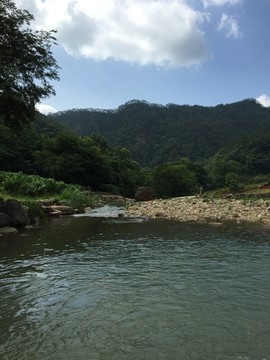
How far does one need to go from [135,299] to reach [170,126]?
533 feet

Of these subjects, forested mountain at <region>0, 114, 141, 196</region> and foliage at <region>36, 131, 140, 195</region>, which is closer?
foliage at <region>36, 131, 140, 195</region>

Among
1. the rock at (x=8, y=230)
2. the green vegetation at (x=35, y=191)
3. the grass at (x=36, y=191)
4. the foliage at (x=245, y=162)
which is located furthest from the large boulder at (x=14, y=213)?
the foliage at (x=245, y=162)

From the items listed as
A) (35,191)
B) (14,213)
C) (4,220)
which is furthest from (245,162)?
(4,220)

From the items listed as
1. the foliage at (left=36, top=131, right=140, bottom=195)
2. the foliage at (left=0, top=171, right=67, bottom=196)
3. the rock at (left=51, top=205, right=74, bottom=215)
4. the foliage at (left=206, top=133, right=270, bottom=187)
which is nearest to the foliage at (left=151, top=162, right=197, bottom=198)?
the foliage at (left=36, top=131, right=140, bottom=195)

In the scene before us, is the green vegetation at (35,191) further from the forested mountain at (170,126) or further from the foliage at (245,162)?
the forested mountain at (170,126)

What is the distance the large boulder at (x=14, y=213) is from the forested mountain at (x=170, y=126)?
12483cm

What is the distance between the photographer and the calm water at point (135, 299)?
6281 mm

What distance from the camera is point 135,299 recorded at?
28.4 ft

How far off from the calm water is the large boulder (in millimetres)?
4033

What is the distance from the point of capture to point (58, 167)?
2756 inches

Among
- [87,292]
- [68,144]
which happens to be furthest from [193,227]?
[68,144]

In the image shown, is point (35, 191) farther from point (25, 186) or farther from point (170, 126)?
point (170, 126)

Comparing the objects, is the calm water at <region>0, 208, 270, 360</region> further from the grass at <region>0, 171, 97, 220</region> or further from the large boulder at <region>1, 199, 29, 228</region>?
the grass at <region>0, 171, 97, 220</region>

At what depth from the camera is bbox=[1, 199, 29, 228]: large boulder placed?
19797mm
